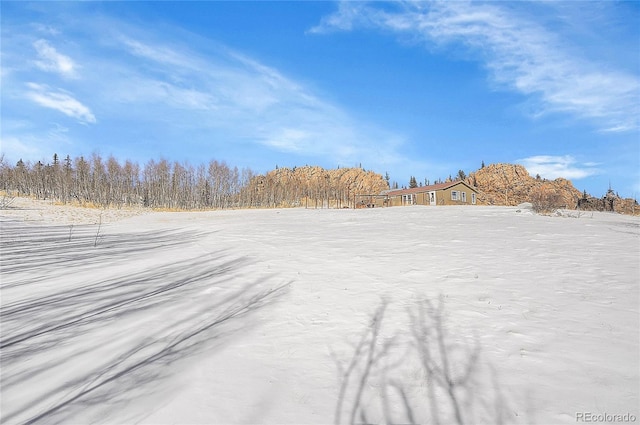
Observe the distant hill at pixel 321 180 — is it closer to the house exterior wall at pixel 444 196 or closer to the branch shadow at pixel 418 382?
the house exterior wall at pixel 444 196

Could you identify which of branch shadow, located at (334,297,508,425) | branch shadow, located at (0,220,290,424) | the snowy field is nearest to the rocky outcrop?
the snowy field

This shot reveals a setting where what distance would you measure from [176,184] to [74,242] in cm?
5567

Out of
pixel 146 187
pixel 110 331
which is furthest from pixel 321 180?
pixel 110 331

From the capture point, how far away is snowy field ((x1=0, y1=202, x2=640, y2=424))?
9.02ft

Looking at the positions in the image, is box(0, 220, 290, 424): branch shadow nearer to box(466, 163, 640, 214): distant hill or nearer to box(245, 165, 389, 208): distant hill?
box(466, 163, 640, 214): distant hill

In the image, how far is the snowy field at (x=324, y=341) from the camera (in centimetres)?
275

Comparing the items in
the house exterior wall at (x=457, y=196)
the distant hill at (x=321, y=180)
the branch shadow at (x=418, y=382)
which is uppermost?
the distant hill at (x=321, y=180)

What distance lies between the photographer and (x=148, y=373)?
3.24 meters

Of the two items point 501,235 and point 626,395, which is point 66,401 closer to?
point 626,395

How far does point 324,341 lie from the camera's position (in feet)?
13.2

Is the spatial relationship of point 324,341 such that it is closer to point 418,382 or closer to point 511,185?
point 418,382

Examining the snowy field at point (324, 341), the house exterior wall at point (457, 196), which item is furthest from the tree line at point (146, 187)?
the snowy field at point (324, 341)

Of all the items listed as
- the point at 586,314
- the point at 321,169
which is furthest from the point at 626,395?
the point at 321,169

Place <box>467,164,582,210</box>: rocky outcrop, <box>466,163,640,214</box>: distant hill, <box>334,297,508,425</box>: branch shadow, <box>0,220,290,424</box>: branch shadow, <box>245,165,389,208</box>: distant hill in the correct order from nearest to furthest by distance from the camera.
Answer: <box>334,297,508,425</box>: branch shadow < <box>0,220,290,424</box>: branch shadow < <box>466,163,640,214</box>: distant hill < <box>467,164,582,210</box>: rocky outcrop < <box>245,165,389,208</box>: distant hill
